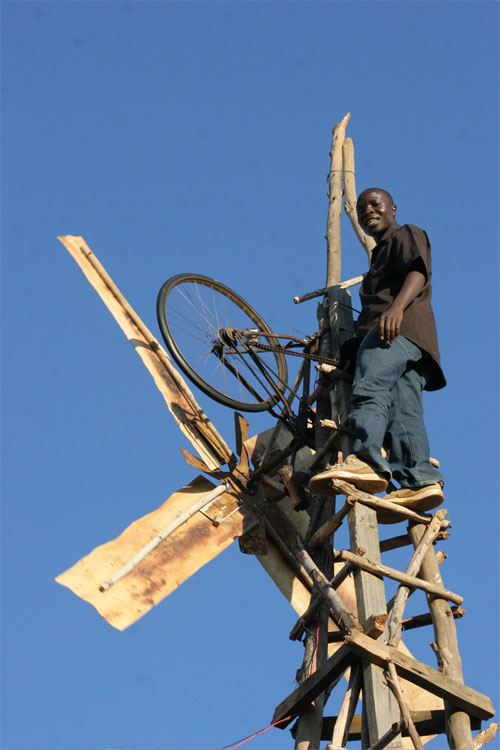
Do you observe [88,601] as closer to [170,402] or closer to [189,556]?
[189,556]

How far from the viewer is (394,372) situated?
7.46 m

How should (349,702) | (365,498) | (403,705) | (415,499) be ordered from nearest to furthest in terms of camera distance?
(403,705) < (349,702) < (365,498) < (415,499)

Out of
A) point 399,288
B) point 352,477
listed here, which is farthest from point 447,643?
point 399,288

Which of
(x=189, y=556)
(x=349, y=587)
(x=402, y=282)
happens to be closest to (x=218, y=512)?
(x=189, y=556)

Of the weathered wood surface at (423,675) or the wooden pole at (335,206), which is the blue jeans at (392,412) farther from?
the wooden pole at (335,206)

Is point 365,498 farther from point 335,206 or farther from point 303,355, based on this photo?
point 335,206

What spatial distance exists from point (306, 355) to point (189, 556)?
193cm

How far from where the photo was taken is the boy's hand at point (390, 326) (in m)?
7.39

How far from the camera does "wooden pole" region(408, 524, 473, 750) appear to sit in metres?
6.16

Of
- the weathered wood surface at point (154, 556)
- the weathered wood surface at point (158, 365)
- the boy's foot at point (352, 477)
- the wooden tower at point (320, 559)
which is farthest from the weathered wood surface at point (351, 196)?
the boy's foot at point (352, 477)

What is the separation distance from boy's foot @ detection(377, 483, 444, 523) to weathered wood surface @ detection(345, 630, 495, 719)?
1.23 metres

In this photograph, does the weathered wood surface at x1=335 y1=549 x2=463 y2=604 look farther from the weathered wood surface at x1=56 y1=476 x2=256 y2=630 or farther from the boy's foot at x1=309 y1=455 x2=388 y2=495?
the weathered wood surface at x1=56 y1=476 x2=256 y2=630

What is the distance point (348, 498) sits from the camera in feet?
22.6

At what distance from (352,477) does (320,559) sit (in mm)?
1108
